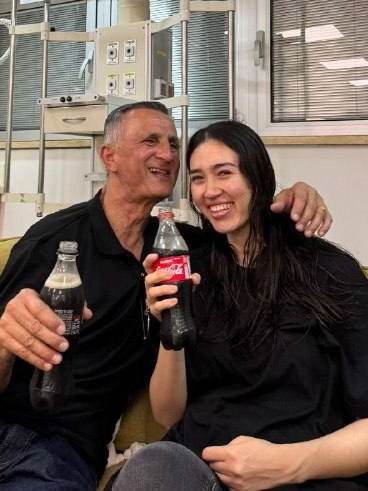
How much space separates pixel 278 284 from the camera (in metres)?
1.13

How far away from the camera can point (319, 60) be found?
2527 mm

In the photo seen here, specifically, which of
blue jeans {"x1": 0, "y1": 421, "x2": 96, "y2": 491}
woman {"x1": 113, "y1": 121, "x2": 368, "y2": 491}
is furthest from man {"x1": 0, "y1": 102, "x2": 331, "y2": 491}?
woman {"x1": 113, "y1": 121, "x2": 368, "y2": 491}

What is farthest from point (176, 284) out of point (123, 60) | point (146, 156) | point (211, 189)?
point (123, 60)

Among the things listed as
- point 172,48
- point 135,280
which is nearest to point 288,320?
point 135,280

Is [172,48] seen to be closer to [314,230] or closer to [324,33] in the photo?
[324,33]

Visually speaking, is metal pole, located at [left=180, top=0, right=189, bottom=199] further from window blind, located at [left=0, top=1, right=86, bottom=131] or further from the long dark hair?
window blind, located at [left=0, top=1, right=86, bottom=131]

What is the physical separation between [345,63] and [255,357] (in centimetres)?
192

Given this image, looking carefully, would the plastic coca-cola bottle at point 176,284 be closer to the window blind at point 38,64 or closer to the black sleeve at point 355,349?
the black sleeve at point 355,349

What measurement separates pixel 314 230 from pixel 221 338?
13.1 inches

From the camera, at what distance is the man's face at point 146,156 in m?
1.51

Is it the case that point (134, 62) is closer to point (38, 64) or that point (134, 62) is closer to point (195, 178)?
point (38, 64)

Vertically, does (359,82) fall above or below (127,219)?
above

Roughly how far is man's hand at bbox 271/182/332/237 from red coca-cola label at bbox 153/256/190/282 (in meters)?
0.33

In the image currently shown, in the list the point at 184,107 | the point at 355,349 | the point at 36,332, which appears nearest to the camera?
the point at 36,332
